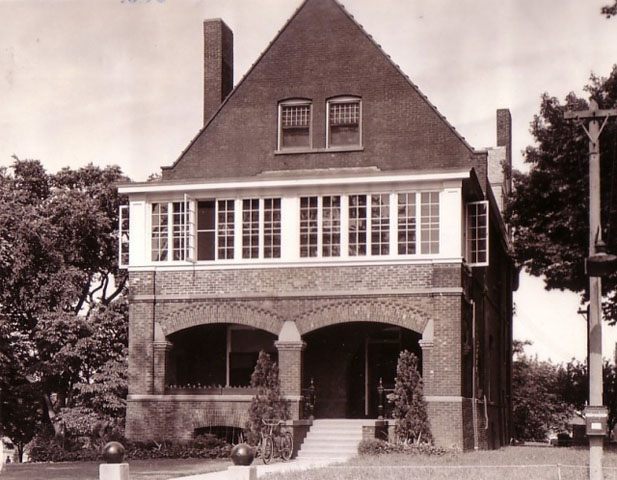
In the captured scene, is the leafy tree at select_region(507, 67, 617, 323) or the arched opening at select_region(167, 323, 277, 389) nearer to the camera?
the leafy tree at select_region(507, 67, 617, 323)

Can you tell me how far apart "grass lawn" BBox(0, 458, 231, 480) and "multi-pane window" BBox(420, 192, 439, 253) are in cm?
760

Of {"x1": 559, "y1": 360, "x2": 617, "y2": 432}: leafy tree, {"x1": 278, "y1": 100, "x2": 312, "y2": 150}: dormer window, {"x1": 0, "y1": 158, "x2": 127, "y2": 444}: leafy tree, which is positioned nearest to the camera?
{"x1": 278, "y1": 100, "x2": 312, "y2": 150}: dormer window

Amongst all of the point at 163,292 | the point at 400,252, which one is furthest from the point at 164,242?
the point at 400,252

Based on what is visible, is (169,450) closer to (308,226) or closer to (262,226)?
(262,226)

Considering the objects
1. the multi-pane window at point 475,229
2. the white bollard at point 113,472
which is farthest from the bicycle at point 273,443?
the white bollard at point 113,472

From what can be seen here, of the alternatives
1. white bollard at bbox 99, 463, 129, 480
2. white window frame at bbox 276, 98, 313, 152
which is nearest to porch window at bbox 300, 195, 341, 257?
white window frame at bbox 276, 98, 313, 152

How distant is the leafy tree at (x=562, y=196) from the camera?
2912 cm

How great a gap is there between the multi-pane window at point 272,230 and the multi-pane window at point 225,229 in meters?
1.00

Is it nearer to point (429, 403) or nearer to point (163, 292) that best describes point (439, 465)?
point (429, 403)

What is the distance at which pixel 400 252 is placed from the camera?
91.2 ft

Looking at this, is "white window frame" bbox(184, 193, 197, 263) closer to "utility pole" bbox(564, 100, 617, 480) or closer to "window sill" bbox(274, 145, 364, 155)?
"window sill" bbox(274, 145, 364, 155)

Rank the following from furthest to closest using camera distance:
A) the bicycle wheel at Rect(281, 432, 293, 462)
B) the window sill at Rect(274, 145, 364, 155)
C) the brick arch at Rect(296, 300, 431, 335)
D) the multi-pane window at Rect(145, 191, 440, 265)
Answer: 1. the window sill at Rect(274, 145, 364, 155)
2. the multi-pane window at Rect(145, 191, 440, 265)
3. the brick arch at Rect(296, 300, 431, 335)
4. the bicycle wheel at Rect(281, 432, 293, 462)

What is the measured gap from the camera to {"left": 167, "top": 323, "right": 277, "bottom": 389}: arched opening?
30781 mm

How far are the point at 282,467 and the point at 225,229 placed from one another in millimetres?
8507
